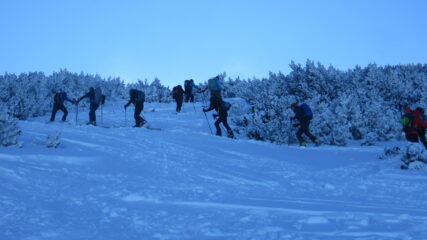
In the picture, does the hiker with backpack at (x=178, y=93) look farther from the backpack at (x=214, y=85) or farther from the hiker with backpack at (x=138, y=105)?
the backpack at (x=214, y=85)

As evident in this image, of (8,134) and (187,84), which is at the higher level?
(187,84)

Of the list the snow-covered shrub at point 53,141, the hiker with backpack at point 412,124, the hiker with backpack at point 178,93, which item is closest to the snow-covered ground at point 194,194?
the snow-covered shrub at point 53,141

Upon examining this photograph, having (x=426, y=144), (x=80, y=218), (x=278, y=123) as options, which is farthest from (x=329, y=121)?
(x=80, y=218)

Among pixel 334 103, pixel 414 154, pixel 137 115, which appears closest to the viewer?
pixel 414 154

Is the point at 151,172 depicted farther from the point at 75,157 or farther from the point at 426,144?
the point at 426,144

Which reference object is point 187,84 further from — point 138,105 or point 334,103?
point 334,103

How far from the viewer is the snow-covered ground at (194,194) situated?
3.69m

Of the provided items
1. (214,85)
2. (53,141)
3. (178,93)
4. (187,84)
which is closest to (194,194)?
(53,141)

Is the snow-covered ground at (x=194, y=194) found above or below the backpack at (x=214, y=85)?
below

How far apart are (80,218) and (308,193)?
10.4ft

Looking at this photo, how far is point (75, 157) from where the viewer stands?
21.9 feet

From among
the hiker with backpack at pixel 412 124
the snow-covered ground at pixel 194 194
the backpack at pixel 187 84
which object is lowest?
the snow-covered ground at pixel 194 194

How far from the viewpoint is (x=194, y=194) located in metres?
5.29

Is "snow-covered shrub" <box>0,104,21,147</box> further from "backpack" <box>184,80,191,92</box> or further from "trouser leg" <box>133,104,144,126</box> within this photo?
"backpack" <box>184,80,191,92</box>
